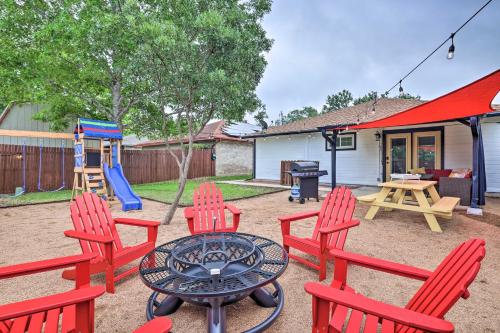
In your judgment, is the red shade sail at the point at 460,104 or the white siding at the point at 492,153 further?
the white siding at the point at 492,153

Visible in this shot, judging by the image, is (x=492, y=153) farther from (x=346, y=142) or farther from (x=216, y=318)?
(x=216, y=318)

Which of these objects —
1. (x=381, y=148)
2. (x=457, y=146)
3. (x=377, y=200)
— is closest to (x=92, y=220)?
(x=377, y=200)

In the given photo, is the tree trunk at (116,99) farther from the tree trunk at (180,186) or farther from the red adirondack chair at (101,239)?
the red adirondack chair at (101,239)

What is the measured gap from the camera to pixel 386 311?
118 centimetres

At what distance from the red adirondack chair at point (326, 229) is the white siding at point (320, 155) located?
807 centimetres

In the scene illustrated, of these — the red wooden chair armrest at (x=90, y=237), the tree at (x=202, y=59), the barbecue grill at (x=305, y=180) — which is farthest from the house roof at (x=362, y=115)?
the red wooden chair armrest at (x=90, y=237)

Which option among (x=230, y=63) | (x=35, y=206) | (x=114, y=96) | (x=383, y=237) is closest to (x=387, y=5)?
(x=230, y=63)

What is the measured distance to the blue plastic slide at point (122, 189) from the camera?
256 inches

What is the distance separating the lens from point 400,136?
985 centimetres

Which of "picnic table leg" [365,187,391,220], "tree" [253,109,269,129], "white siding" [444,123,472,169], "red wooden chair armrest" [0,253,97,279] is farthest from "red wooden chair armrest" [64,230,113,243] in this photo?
"white siding" [444,123,472,169]

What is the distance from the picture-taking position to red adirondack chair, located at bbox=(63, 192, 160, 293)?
2393mm

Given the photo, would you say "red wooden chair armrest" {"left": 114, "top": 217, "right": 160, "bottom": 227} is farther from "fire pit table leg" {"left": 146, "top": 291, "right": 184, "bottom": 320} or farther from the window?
the window

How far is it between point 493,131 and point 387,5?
5.25 metres

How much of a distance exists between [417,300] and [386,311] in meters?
0.53
